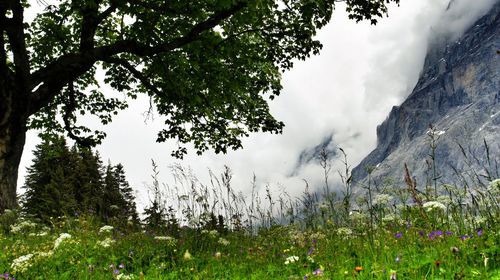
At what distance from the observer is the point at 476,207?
5.19m

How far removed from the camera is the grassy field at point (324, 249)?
4.14 m

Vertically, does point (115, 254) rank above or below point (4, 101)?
below

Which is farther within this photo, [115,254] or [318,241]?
[318,241]

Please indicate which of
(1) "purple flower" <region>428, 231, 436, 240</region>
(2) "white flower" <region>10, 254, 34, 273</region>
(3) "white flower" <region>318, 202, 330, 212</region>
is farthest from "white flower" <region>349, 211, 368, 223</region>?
(2) "white flower" <region>10, 254, 34, 273</region>

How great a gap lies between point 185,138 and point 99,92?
4.73 meters

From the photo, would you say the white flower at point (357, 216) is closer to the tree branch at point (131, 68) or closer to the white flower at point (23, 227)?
the white flower at point (23, 227)

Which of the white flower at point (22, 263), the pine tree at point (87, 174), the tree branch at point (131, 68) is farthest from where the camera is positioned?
the pine tree at point (87, 174)

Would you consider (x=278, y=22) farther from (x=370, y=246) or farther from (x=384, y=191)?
(x=370, y=246)

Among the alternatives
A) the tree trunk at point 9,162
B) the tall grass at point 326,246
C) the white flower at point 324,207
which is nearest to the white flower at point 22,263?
the tall grass at point 326,246

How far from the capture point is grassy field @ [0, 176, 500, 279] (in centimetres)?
414

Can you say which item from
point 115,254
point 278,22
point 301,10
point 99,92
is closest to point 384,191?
point 115,254

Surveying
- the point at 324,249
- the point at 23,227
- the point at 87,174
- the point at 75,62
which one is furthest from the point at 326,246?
the point at 87,174

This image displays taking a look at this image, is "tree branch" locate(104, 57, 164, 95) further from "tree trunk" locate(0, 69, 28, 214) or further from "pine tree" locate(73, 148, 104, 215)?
"pine tree" locate(73, 148, 104, 215)

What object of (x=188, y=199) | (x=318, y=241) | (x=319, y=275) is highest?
(x=188, y=199)
